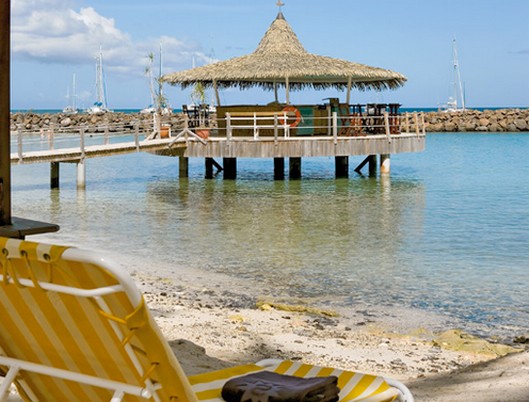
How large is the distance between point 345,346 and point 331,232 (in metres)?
7.31

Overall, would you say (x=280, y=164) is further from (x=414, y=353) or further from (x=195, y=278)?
(x=414, y=353)

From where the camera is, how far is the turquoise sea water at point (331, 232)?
8.45m

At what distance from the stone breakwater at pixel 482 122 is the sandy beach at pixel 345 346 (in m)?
59.6

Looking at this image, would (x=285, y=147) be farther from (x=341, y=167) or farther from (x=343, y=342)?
(x=343, y=342)

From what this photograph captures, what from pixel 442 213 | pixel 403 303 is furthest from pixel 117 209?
pixel 403 303

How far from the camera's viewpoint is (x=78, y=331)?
2.11 metres

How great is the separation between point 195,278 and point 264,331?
301 centimetres

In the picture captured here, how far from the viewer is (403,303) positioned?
7.84m

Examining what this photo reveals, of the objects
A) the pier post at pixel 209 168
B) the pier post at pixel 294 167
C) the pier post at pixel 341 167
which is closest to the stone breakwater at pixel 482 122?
the pier post at pixel 341 167

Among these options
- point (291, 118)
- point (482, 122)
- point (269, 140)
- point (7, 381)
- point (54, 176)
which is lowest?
point (7, 381)

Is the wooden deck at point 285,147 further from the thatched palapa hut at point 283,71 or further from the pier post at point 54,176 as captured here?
the pier post at point 54,176

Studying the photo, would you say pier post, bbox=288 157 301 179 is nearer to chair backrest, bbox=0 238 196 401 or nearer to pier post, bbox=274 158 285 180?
pier post, bbox=274 158 285 180

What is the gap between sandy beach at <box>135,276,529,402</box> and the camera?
448 centimetres

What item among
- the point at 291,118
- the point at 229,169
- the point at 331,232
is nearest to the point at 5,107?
the point at 331,232
